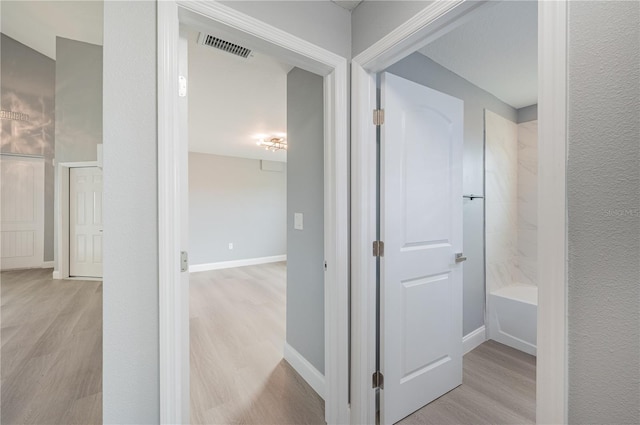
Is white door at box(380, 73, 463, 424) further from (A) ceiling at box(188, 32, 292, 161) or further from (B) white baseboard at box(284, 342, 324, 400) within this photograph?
(A) ceiling at box(188, 32, 292, 161)

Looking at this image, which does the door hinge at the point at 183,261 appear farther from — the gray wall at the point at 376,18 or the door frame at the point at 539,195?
the gray wall at the point at 376,18

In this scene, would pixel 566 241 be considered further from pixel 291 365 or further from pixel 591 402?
pixel 291 365

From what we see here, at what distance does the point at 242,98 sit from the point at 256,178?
3556 mm

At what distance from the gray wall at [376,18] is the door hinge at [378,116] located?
35 centimetres

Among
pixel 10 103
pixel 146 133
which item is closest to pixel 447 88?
pixel 146 133

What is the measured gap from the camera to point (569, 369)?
0.74 meters

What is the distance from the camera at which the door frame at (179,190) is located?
958 millimetres

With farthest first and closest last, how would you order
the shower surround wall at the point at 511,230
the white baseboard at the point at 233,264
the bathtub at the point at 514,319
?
1. the white baseboard at the point at 233,264
2. the shower surround wall at the point at 511,230
3. the bathtub at the point at 514,319

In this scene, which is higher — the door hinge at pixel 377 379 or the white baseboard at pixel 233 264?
the door hinge at pixel 377 379

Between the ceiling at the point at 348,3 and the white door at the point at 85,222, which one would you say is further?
the ceiling at the point at 348,3

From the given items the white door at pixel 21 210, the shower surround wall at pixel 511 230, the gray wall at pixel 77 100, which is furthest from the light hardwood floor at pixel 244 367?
the shower surround wall at pixel 511 230

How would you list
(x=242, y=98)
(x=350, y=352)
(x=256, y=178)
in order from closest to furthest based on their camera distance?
1. (x=350, y=352)
2. (x=242, y=98)
3. (x=256, y=178)

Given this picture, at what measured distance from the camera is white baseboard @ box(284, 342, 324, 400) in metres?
1.82

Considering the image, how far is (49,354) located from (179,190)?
0.88 meters
